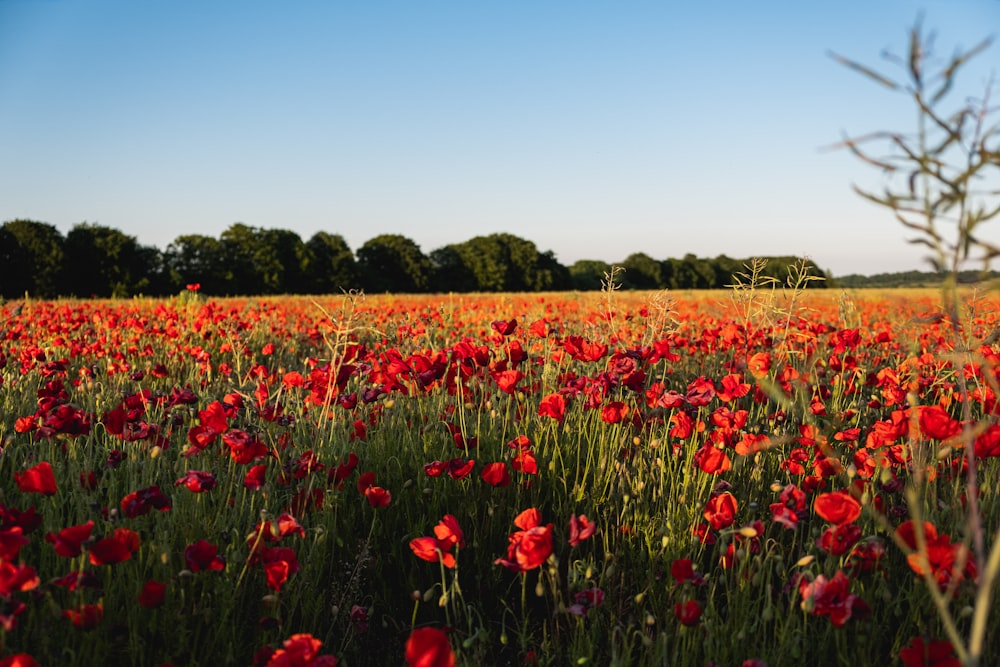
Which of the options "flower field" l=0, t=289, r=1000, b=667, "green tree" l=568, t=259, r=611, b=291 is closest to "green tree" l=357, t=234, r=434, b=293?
"green tree" l=568, t=259, r=611, b=291

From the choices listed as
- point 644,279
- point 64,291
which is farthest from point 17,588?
point 644,279

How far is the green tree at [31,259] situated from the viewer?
30328mm

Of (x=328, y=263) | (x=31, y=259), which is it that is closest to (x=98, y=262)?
(x=31, y=259)

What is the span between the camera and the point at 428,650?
908mm

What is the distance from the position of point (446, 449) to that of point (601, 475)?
62 cm

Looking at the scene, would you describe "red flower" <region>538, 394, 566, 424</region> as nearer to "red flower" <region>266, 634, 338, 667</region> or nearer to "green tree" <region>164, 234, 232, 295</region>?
"red flower" <region>266, 634, 338, 667</region>

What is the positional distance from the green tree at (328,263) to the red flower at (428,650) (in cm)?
4421

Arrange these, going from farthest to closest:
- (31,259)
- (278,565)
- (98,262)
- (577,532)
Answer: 1. (98,262)
2. (31,259)
3. (577,532)
4. (278,565)

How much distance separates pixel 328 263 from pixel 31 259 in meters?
18.3

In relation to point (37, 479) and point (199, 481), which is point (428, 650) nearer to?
point (199, 481)

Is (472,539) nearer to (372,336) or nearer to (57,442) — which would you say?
(57,442)

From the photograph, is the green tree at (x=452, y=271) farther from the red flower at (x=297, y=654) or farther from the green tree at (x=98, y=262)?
the red flower at (x=297, y=654)

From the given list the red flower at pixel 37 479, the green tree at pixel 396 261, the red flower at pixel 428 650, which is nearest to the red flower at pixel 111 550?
the red flower at pixel 37 479

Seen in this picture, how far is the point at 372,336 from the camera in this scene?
6934 mm
